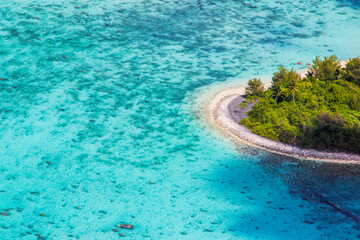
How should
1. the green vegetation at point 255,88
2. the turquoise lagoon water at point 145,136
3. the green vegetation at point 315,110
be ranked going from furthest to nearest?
the green vegetation at point 255,88 < the green vegetation at point 315,110 < the turquoise lagoon water at point 145,136

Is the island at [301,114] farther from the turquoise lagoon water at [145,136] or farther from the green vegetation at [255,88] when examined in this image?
the turquoise lagoon water at [145,136]

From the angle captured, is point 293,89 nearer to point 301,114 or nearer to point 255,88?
point 301,114

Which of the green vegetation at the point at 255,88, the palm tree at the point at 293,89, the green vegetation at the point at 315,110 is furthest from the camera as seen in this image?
the green vegetation at the point at 255,88

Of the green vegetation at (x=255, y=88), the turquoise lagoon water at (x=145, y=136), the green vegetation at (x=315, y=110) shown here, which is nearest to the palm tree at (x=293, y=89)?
the green vegetation at (x=315, y=110)

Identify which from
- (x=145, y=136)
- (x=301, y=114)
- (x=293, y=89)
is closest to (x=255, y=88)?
(x=293, y=89)

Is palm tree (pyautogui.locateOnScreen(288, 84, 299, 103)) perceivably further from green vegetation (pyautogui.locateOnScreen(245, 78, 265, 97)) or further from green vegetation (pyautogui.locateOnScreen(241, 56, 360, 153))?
green vegetation (pyautogui.locateOnScreen(245, 78, 265, 97))

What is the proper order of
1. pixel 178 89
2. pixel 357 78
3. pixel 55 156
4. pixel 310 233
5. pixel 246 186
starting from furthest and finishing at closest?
pixel 178 89, pixel 357 78, pixel 55 156, pixel 246 186, pixel 310 233

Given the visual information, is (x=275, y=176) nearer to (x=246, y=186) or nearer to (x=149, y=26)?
(x=246, y=186)

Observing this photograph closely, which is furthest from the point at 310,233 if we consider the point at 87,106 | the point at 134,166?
the point at 87,106
